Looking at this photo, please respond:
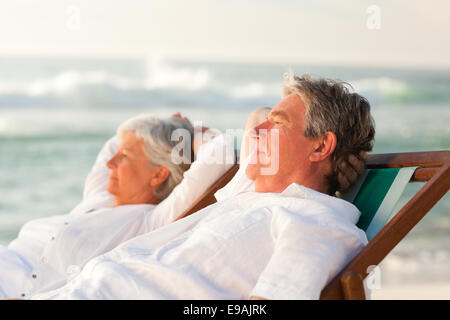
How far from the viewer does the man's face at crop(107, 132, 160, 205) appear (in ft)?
10.1

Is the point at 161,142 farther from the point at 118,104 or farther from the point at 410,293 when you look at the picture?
the point at 118,104

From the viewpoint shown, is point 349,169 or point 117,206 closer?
point 349,169

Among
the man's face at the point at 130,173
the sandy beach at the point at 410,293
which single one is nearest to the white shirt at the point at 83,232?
the man's face at the point at 130,173

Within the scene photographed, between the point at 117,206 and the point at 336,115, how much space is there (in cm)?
148

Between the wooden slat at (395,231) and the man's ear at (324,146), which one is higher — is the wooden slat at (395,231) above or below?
below

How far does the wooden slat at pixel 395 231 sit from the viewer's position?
157 cm

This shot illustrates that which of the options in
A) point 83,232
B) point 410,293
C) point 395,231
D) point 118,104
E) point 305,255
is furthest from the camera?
point 118,104

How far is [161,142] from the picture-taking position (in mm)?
3053

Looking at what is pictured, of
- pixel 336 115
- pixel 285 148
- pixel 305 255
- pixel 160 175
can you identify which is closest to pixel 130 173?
pixel 160 175

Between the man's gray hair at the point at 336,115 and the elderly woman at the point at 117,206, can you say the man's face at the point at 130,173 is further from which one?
the man's gray hair at the point at 336,115

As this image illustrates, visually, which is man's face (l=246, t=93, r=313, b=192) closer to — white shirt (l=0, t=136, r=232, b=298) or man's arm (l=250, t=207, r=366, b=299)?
man's arm (l=250, t=207, r=366, b=299)

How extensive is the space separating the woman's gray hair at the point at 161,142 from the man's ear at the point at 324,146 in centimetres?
113
